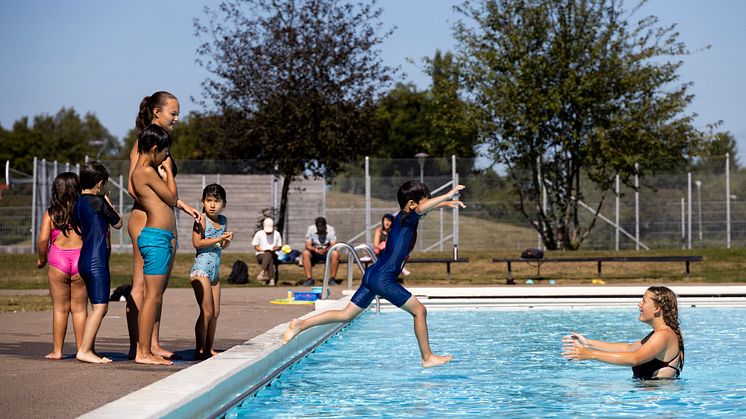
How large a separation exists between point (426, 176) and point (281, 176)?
3953mm

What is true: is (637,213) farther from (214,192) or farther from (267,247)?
(214,192)

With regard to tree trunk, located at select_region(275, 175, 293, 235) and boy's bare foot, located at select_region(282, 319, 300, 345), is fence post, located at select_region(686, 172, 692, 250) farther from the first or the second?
boy's bare foot, located at select_region(282, 319, 300, 345)

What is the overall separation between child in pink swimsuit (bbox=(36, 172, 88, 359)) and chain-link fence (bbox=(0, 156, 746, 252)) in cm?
1957

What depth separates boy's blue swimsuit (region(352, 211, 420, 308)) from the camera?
7.59m

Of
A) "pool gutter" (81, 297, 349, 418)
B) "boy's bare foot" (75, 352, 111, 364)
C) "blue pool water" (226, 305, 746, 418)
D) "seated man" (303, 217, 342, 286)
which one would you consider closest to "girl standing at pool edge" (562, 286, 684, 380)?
"blue pool water" (226, 305, 746, 418)

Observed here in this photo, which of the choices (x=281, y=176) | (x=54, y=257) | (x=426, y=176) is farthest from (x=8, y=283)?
(x=54, y=257)

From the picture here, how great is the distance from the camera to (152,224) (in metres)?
7.09

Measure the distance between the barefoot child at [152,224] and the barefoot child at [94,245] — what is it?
0.37 metres

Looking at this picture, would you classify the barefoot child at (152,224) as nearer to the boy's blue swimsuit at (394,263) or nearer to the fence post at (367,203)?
the boy's blue swimsuit at (394,263)

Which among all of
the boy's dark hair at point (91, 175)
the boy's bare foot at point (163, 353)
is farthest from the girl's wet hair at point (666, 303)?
the boy's dark hair at point (91, 175)

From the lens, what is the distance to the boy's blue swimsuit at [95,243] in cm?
740

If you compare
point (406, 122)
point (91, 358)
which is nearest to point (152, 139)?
point (91, 358)

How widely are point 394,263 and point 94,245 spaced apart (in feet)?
7.13

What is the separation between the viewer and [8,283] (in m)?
20.3
